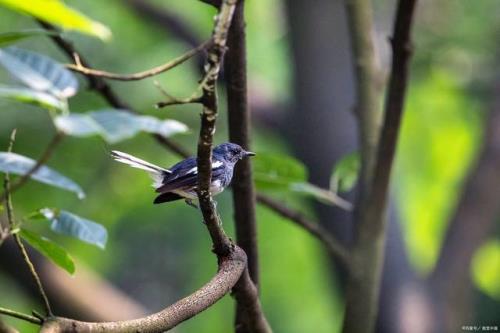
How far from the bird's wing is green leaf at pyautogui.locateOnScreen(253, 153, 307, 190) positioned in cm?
21

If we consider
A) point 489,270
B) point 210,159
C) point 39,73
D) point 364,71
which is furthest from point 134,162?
point 489,270

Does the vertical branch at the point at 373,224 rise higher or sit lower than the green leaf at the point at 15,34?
lower

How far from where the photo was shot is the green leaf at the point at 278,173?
299 centimetres

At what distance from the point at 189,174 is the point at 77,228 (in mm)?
825

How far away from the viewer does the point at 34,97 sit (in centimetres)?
123

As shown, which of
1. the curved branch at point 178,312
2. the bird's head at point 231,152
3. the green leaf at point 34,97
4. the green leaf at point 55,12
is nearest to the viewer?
the green leaf at point 55,12

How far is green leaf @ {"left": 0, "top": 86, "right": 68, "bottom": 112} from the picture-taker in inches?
47.7

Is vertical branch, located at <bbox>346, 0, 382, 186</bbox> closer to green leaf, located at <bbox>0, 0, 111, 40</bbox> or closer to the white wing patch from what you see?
the white wing patch

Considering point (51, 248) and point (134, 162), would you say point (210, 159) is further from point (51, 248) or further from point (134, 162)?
point (134, 162)

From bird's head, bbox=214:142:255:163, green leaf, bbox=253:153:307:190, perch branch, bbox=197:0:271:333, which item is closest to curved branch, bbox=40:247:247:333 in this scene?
perch branch, bbox=197:0:271:333

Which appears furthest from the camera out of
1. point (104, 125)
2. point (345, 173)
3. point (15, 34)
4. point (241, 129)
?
point (345, 173)

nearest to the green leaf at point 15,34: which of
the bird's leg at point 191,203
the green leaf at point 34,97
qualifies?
the green leaf at point 34,97

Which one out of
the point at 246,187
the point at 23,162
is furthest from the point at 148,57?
the point at 23,162

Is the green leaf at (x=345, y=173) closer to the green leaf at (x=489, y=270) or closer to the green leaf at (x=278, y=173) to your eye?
the green leaf at (x=278, y=173)
